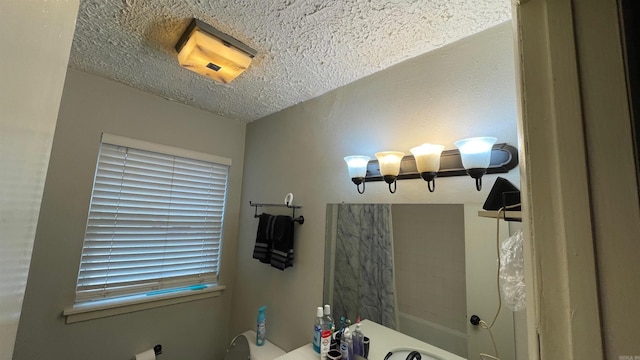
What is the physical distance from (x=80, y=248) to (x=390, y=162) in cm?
191

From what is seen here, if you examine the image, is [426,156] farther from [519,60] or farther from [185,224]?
[185,224]

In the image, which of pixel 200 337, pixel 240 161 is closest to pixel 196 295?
pixel 200 337

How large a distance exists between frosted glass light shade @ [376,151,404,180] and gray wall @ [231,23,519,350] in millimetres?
110

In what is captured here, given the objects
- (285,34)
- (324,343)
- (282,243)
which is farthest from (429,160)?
(282,243)

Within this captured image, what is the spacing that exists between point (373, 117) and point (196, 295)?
184 centimetres

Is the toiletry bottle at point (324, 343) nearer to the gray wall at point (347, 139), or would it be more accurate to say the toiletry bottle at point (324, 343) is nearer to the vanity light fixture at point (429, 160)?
the gray wall at point (347, 139)

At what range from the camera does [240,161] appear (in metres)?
Result: 2.30

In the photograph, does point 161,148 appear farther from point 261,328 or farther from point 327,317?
point 327,317

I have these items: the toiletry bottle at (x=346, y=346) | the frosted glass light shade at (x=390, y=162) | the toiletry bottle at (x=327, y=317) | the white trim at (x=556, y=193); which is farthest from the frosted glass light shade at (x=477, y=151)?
the toiletry bottle at (x=327, y=317)

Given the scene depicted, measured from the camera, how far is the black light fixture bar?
94cm

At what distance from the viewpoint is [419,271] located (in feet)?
3.93

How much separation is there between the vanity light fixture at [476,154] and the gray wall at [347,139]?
89mm

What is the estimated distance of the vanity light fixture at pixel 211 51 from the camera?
1112 millimetres

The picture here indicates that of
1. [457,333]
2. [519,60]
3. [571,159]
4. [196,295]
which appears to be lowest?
[196,295]
